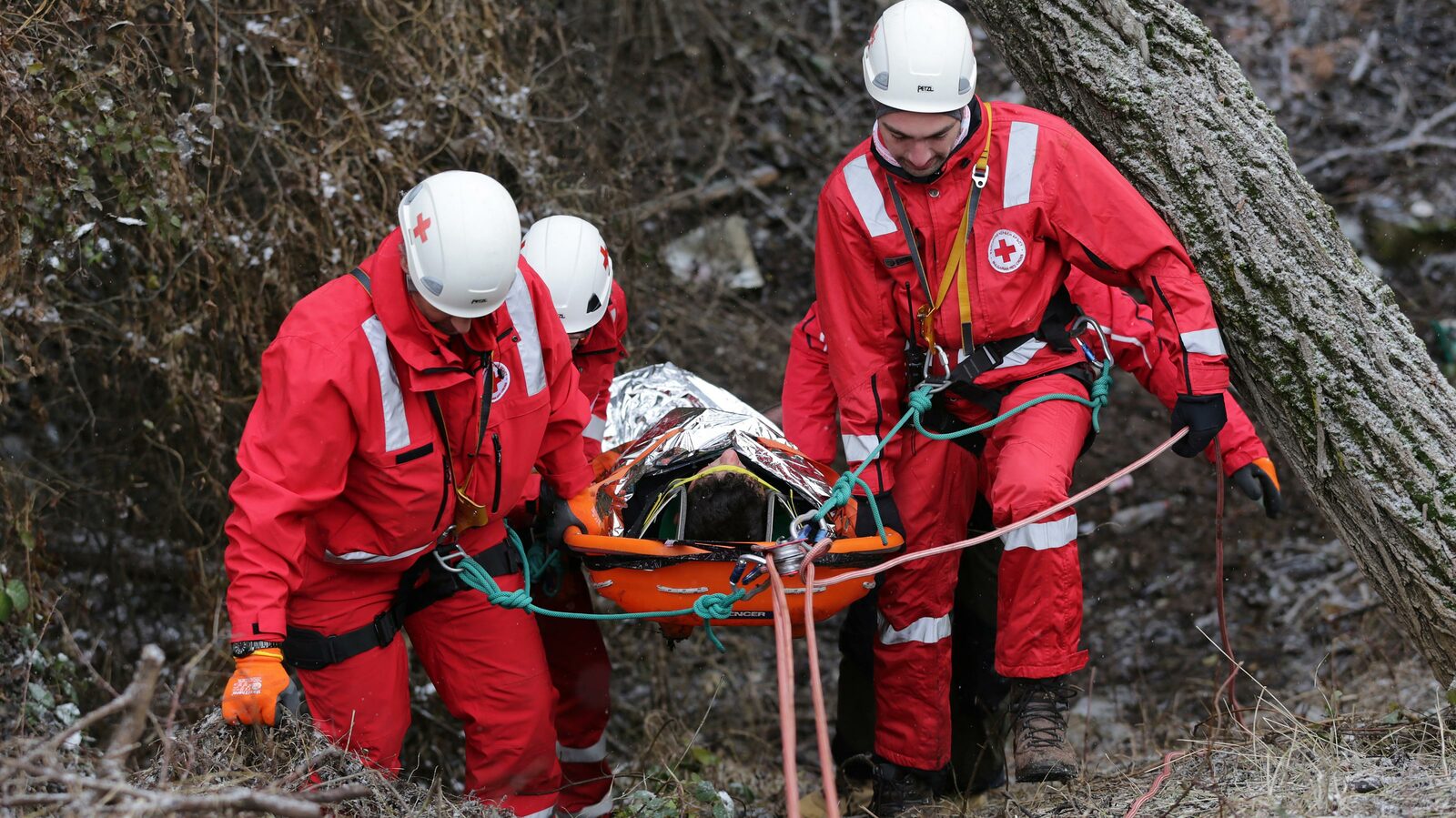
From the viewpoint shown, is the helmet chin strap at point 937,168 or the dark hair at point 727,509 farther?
the dark hair at point 727,509

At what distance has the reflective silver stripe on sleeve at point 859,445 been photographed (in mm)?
3664

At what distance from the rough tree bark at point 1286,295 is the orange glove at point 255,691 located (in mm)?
2745

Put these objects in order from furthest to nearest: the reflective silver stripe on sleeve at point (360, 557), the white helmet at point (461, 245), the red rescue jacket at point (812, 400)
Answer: the red rescue jacket at point (812, 400), the reflective silver stripe on sleeve at point (360, 557), the white helmet at point (461, 245)

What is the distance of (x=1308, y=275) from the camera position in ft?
11.5

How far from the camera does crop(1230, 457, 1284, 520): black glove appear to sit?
3.46 metres

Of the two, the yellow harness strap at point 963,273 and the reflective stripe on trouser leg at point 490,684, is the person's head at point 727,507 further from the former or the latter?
the yellow harness strap at point 963,273

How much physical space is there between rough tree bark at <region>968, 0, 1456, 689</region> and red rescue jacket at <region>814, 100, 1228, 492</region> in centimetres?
21

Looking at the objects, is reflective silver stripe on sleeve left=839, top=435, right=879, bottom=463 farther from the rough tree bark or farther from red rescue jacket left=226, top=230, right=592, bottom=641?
the rough tree bark

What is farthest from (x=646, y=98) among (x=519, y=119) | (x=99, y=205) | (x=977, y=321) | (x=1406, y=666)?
(x=1406, y=666)

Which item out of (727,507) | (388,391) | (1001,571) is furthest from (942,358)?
(388,391)

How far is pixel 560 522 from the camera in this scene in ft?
11.9

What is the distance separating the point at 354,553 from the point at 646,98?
199 inches

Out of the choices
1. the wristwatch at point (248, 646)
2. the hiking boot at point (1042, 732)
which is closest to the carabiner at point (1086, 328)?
the hiking boot at point (1042, 732)

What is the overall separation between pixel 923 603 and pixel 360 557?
1.70m
